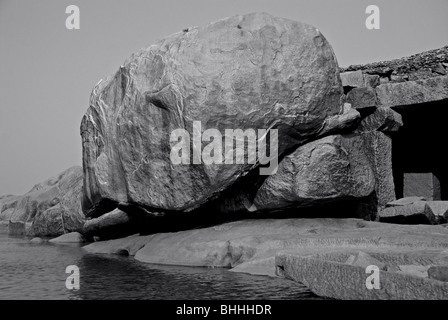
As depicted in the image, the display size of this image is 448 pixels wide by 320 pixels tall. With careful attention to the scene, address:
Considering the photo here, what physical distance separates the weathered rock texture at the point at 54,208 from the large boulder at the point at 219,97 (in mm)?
9274

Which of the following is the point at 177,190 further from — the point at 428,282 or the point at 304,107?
the point at 428,282

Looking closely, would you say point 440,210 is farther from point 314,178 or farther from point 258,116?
point 258,116

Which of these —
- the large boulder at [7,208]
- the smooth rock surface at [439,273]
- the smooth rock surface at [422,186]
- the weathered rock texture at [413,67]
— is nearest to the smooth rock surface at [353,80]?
the weathered rock texture at [413,67]

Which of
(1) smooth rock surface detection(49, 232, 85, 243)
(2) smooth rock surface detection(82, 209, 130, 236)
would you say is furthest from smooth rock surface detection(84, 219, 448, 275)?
(1) smooth rock surface detection(49, 232, 85, 243)

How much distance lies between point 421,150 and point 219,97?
33.2 ft

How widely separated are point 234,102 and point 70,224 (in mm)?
14351

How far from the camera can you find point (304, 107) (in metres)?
14.3

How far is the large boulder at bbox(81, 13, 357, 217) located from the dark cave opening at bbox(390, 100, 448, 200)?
199 inches

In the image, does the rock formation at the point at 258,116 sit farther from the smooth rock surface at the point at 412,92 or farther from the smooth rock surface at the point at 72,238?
the smooth rock surface at the point at 72,238

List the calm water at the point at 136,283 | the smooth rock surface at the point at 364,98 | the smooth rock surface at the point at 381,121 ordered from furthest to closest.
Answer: the smooth rock surface at the point at 364,98 → the smooth rock surface at the point at 381,121 → the calm water at the point at 136,283

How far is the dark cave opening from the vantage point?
61.7ft

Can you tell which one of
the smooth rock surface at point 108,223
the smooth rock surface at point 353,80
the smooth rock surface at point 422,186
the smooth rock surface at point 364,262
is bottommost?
the smooth rock surface at point 108,223

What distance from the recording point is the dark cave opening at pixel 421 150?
18.8 metres
